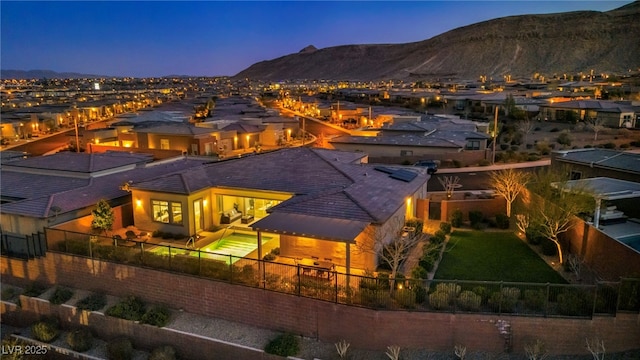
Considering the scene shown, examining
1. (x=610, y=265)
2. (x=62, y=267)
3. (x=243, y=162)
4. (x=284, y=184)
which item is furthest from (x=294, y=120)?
(x=610, y=265)

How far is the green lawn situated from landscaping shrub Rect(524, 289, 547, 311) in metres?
3.31

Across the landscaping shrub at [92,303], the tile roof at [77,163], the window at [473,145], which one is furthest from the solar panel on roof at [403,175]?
the window at [473,145]

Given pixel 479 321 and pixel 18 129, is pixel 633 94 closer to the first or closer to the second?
pixel 479 321

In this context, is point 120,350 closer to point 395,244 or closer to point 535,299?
point 395,244

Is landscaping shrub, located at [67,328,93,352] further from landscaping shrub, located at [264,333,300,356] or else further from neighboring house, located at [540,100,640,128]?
neighboring house, located at [540,100,640,128]

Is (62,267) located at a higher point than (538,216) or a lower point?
lower

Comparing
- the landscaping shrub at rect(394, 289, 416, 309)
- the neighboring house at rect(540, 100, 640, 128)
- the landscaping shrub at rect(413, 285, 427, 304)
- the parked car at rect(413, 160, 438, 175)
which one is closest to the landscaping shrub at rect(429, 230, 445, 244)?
the landscaping shrub at rect(413, 285, 427, 304)

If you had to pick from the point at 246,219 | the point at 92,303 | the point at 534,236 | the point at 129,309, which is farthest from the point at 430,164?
the point at 92,303

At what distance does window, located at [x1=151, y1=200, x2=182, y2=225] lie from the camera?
22859 millimetres

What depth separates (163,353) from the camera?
52.5 ft

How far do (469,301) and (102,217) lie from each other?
16726 millimetres

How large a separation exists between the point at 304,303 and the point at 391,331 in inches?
119

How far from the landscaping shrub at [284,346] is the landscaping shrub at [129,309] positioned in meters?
5.58

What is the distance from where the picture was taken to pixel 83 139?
169 ft
